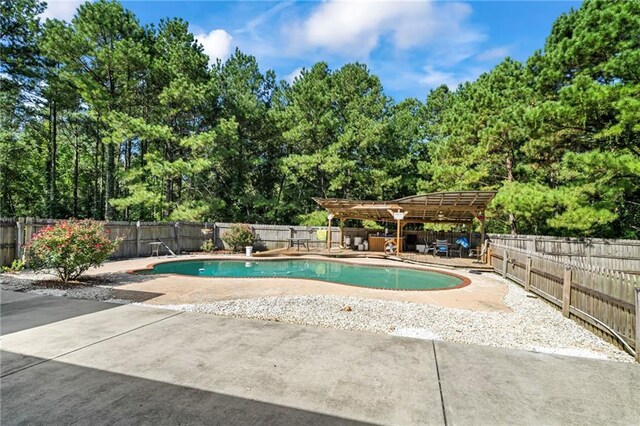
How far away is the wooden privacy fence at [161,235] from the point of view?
352 inches

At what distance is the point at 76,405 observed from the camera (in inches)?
98.5

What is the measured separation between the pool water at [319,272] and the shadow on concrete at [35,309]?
406 centimetres

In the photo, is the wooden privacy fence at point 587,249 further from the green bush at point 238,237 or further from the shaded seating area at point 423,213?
the green bush at point 238,237

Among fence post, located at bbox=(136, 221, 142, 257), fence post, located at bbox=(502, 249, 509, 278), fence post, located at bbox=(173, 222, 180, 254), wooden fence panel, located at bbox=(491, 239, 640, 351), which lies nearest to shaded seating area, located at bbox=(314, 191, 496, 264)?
fence post, located at bbox=(502, 249, 509, 278)

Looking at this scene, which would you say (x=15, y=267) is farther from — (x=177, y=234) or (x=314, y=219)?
(x=314, y=219)

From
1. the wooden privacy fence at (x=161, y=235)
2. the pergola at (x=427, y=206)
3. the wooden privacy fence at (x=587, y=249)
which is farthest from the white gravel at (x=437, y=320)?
the wooden privacy fence at (x=587, y=249)

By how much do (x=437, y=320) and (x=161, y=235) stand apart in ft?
43.5

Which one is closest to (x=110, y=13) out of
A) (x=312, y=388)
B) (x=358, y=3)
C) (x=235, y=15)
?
(x=235, y=15)

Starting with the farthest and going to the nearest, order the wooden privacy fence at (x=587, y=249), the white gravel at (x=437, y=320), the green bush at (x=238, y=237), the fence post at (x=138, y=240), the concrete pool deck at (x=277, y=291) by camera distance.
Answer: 1. the green bush at (x=238, y=237)
2. the fence post at (x=138, y=240)
3. the wooden privacy fence at (x=587, y=249)
4. the concrete pool deck at (x=277, y=291)
5. the white gravel at (x=437, y=320)

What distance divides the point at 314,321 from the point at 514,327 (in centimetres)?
310

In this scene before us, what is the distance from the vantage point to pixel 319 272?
12.4m

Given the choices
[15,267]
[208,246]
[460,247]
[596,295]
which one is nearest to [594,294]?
[596,295]

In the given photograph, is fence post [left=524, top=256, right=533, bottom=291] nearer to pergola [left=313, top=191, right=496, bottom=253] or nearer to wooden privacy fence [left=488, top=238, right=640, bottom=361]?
wooden privacy fence [left=488, top=238, right=640, bottom=361]

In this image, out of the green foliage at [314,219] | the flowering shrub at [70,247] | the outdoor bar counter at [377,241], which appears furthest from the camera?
the green foliage at [314,219]
